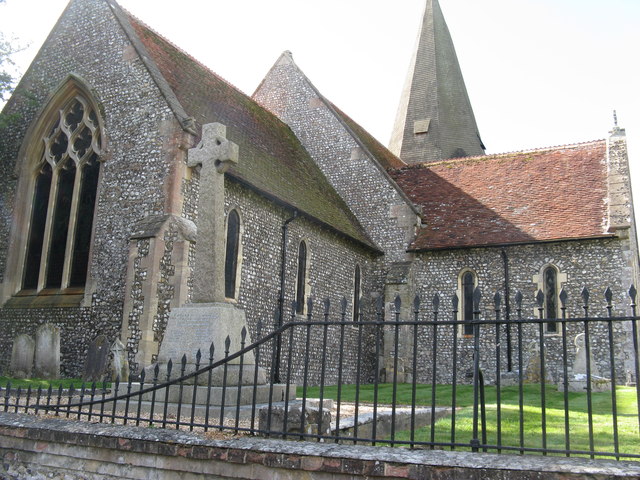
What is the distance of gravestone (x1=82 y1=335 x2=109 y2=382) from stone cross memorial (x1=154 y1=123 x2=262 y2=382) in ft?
19.3

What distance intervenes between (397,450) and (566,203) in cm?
1791

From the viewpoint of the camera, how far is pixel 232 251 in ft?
50.5

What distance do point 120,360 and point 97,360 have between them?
1.03m

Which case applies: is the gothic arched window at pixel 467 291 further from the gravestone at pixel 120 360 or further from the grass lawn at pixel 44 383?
the grass lawn at pixel 44 383

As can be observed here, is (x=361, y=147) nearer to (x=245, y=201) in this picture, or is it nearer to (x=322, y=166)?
(x=322, y=166)

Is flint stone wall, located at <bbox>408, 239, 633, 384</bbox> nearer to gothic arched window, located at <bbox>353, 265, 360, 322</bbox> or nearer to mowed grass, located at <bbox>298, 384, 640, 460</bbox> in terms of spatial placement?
gothic arched window, located at <bbox>353, 265, 360, 322</bbox>

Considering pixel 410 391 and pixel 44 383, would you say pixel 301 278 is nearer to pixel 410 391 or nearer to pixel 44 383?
pixel 410 391

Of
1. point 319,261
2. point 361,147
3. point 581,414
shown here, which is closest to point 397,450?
point 581,414

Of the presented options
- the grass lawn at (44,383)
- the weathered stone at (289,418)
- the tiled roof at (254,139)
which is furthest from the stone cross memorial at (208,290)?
the tiled roof at (254,139)

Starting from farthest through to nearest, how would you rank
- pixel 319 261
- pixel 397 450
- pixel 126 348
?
pixel 319 261 → pixel 126 348 → pixel 397 450

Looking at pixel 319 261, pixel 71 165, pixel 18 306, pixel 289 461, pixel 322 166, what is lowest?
pixel 289 461

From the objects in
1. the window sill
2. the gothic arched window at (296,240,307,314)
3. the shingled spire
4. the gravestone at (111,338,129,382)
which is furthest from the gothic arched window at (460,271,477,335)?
the shingled spire

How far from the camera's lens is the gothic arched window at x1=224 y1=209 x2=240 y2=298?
15188 millimetres

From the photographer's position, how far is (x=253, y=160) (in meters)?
17.2
